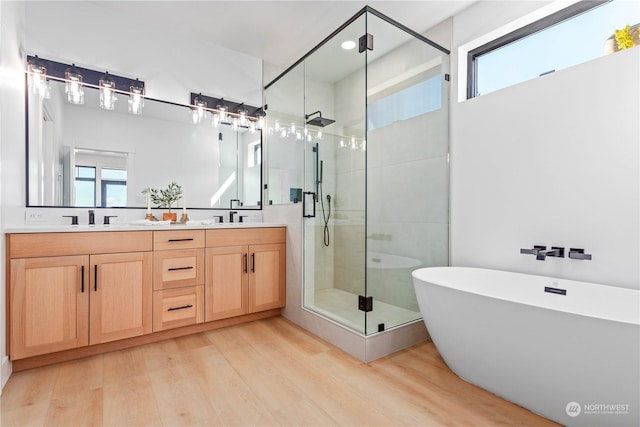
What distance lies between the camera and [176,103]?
3.06 m

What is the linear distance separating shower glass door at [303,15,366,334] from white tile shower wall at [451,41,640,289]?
89cm

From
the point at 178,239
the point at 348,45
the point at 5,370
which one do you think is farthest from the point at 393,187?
the point at 5,370

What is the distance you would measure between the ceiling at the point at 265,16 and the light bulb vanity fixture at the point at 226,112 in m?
0.59

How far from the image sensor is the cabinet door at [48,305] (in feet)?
6.32

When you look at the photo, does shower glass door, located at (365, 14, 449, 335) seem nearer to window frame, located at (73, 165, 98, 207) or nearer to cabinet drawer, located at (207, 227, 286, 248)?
cabinet drawer, located at (207, 227, 286, 248)

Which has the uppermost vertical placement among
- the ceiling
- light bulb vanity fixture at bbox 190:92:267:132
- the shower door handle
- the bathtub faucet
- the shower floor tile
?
the ceiling

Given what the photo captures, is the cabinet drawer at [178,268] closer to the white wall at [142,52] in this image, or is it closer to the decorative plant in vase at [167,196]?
the decorative plant in vase at [167,196]

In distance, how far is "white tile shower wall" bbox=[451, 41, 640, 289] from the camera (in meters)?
1.86

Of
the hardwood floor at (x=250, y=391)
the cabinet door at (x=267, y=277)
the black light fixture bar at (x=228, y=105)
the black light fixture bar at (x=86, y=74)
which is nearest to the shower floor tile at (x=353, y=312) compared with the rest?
the hardwood floor at (x=250, y=391)

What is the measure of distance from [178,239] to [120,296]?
54cm

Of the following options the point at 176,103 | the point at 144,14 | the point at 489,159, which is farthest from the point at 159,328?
the point at 489,159

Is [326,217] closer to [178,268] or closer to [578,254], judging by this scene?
[178,268]

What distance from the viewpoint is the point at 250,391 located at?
1815mm

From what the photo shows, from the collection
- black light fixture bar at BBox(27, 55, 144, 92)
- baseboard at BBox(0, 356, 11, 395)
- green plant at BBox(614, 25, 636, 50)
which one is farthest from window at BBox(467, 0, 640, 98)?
baseboard at BBox(0, 356, 11, 395)
